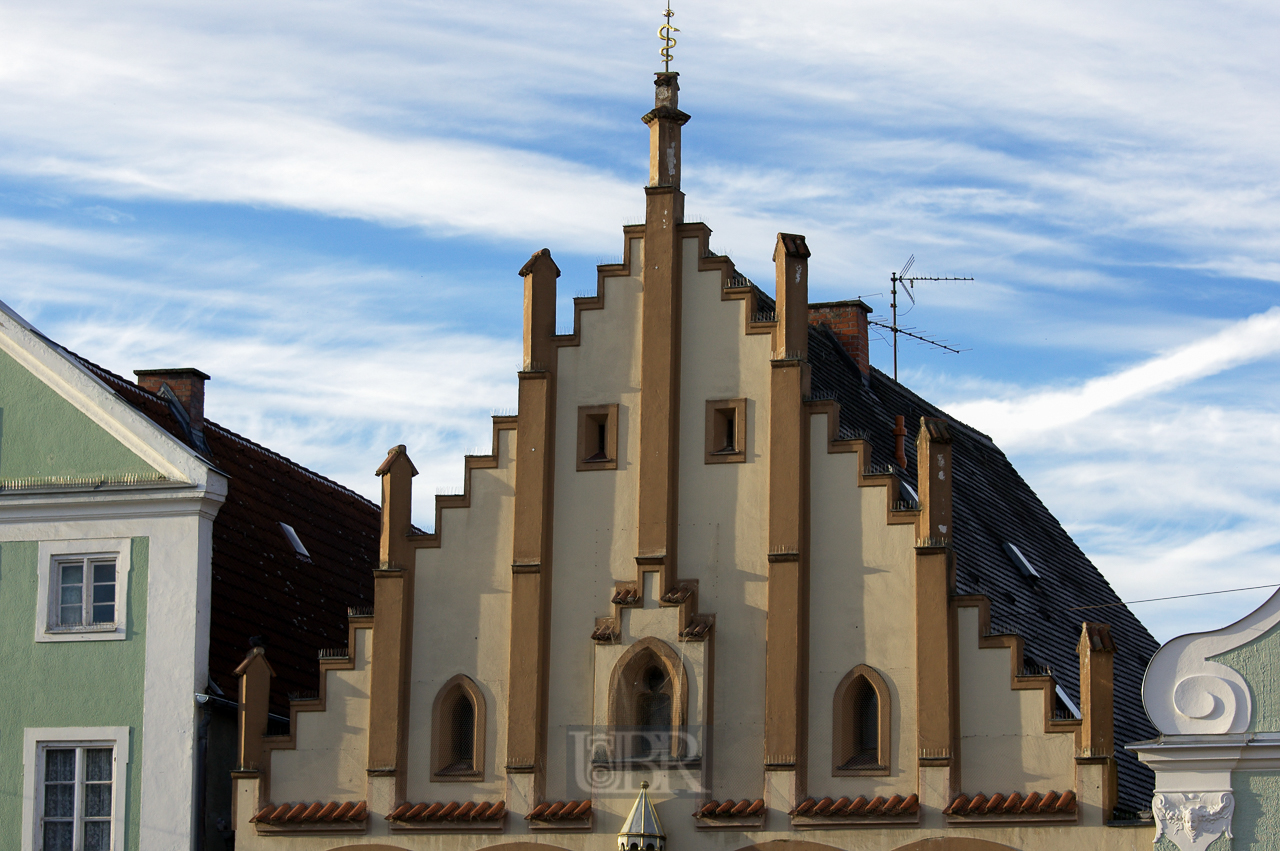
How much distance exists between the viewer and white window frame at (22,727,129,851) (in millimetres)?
27141

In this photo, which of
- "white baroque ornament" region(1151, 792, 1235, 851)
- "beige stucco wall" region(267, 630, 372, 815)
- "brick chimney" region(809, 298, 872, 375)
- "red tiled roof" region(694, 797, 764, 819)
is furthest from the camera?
"brick chimney" region(809, 298, 872, 375)

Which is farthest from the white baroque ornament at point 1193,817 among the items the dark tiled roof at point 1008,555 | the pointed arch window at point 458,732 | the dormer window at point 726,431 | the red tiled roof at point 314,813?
the red tiled roof at point 314,813

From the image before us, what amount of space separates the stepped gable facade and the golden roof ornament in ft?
0.18

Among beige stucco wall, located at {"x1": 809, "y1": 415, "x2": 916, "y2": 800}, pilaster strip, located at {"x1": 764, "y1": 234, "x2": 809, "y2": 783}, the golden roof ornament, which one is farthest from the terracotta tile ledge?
the golden roof ornament

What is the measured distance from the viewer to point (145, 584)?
27.7 meters

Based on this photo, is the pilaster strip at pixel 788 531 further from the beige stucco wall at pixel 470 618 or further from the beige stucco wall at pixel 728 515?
the beige stucco wall at pixel 470 618

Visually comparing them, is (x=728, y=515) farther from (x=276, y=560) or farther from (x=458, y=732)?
(x=276, y=560)

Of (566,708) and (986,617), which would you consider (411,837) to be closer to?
(566,708)

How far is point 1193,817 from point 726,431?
757cm

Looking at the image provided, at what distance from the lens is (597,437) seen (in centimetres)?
2711

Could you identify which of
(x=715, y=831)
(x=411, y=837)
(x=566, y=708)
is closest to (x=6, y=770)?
(x=411, y=837)

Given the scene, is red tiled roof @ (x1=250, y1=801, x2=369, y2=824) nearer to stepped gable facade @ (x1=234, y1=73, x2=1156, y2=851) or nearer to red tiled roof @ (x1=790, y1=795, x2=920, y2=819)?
stepped gable facade @ (x1=234, y1=73, x2=1156, y2=851)

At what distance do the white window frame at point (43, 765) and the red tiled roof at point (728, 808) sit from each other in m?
7.72

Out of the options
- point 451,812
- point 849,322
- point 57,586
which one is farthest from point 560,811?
point 849,322
